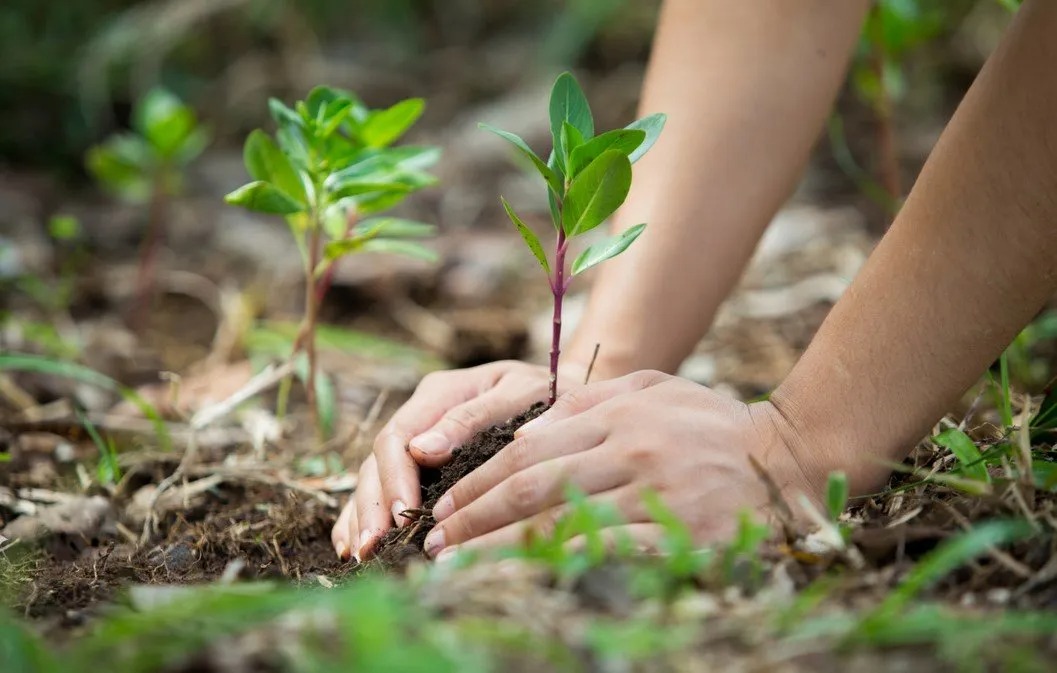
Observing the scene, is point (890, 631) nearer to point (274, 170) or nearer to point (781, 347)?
point (274, 170)

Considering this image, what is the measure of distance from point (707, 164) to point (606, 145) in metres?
0.56

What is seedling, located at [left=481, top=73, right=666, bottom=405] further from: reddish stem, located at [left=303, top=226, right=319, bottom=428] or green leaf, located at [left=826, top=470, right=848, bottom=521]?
reddish stem, located at [left=303, top=226, right=319, bottom=428]

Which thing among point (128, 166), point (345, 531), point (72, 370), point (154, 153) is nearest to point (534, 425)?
point (345, 531)

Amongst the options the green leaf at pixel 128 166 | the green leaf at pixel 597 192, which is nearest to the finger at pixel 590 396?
the green leaf at pixel 597 192

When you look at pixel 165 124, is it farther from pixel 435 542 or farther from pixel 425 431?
pixel 435 542

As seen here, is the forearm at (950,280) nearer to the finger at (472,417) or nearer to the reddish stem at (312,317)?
the finger at (472,417)

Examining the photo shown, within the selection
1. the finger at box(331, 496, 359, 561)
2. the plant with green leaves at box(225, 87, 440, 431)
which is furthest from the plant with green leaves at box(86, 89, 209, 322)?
the finger at box(331, 496, 359, 561)

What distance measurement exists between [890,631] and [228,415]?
171 cm

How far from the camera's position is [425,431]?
5.32ft

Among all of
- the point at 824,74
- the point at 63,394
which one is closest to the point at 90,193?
the point at 63,394

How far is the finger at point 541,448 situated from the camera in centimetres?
131

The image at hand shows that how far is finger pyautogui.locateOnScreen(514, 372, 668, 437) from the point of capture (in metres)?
1.39

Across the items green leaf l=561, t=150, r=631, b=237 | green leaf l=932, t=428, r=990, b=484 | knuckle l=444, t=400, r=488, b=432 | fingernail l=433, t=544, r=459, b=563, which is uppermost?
green leaf l=561, t=150, r=631, b=237

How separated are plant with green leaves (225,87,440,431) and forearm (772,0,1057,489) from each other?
29.3 inches
